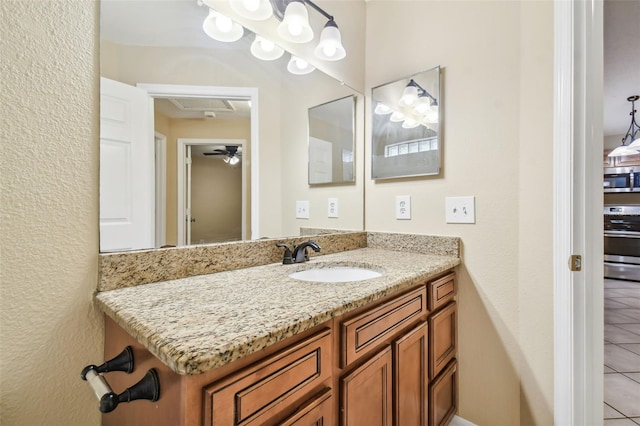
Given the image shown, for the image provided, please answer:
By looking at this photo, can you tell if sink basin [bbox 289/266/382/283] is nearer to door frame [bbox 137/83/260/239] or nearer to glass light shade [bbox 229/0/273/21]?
door frame [bbox 137/83/260/239]

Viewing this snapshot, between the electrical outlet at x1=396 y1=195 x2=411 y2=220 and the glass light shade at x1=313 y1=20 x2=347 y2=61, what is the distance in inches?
31.9

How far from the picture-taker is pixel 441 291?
127 centimetres

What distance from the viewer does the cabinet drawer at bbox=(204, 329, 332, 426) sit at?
500 mm

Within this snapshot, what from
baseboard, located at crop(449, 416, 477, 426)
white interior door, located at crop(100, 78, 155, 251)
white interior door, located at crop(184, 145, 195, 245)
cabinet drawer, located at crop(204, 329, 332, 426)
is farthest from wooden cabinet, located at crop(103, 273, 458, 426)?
white interior door, located at crop(184, 145, 195, 245)

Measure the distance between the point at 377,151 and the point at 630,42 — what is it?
7.69 feet

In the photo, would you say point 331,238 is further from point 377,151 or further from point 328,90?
point 328,90

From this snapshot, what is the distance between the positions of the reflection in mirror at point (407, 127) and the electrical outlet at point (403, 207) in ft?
0.41

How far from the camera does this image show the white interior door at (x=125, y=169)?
0.83 metres

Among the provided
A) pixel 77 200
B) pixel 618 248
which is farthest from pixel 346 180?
pixel 618 248

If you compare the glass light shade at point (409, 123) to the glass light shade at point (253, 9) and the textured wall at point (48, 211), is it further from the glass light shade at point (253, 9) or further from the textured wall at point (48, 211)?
the textured wall at point (48, 211)

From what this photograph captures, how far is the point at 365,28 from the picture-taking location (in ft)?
5.93

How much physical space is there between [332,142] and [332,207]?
1.26 ft

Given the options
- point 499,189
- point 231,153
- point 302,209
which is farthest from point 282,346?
point 499,189

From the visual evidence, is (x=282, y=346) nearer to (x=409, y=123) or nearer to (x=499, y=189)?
(x=499, y=189)
